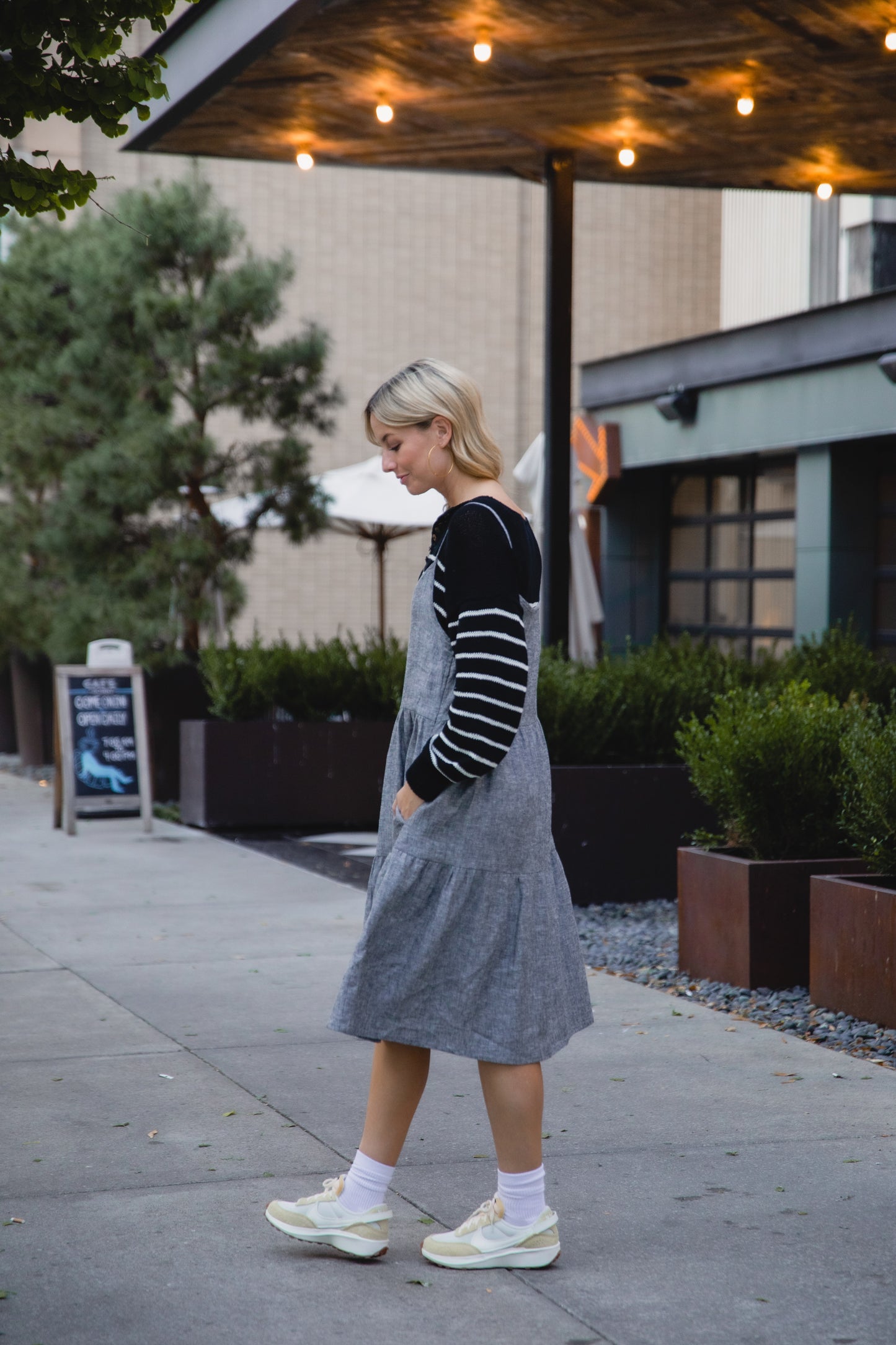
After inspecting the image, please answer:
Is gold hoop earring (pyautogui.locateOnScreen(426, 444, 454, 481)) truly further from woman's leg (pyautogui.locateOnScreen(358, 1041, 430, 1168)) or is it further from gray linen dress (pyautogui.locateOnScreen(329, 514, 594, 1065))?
woman's leg (pyautogui.locateOnScreen(358, 1041, 430, 1168))

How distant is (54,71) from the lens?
5102 mm

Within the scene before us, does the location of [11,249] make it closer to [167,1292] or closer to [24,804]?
[24,804]

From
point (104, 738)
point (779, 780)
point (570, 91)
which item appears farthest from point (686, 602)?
point (779, 780)

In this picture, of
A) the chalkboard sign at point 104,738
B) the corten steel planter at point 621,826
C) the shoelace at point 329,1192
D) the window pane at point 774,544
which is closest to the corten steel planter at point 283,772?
the chalkboard sign at point 104,738

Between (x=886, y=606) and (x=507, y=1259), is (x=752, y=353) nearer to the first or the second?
(x=886, y=606)

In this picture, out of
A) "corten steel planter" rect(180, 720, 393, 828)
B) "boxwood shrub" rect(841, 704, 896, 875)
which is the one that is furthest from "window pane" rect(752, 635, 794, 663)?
"boxwood shrub" rect(841, 704, 896, 875)

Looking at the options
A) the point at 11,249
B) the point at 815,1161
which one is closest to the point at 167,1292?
the point at 815,1161

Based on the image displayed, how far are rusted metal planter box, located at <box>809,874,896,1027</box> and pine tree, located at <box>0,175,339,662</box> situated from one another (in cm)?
802

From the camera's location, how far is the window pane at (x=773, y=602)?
14961 mm

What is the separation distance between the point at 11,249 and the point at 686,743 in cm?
998

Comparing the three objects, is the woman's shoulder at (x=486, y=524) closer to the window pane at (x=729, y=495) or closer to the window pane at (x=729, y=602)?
the window pane at (x=729, y=602)

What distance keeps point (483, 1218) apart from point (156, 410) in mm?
10625

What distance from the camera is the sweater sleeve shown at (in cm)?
333

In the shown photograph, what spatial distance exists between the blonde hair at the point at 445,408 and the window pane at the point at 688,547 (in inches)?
517
